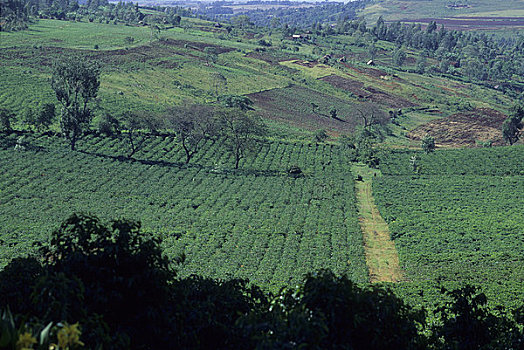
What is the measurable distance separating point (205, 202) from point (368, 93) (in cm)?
10288

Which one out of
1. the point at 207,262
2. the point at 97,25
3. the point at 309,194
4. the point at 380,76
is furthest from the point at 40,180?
the point at 97,25

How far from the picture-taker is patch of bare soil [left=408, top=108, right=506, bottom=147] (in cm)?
11069

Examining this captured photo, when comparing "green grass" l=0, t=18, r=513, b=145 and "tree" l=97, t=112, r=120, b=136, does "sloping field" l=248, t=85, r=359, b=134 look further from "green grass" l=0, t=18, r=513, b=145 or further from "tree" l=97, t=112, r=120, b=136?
"tree" l=97, t=112, r=120, b=136

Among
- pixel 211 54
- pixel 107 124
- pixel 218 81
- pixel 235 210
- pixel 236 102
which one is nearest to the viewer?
pixel 235 210

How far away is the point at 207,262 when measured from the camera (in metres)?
39.2

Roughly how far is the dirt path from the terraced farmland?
126cm

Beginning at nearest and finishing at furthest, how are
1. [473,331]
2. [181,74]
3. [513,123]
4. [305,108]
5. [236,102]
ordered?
1. [473,331]
2. [513,123]
3. [236,102]
4. [305,108]
5. [181,74]

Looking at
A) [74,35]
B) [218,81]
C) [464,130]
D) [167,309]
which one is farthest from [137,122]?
[74,35]

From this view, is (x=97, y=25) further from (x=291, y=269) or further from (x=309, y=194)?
(x=291, y=269)

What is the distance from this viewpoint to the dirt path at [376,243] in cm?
4122

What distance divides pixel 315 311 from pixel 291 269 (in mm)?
26082

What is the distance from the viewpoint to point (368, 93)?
146625 millimetres

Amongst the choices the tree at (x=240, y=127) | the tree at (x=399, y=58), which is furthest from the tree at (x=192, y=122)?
the tree at (x=399, y=58)

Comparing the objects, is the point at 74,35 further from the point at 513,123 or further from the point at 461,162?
the point at 513,123
